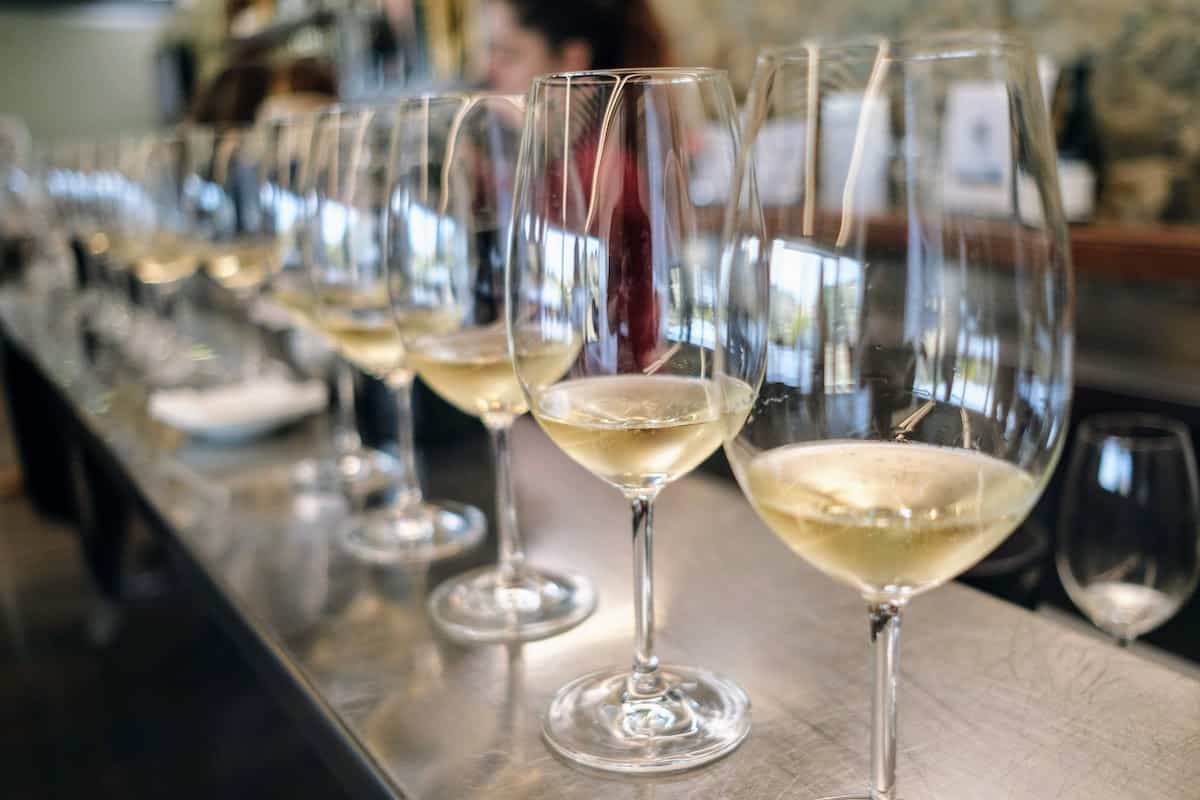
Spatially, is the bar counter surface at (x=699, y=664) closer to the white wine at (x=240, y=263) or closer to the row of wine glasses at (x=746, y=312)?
the row of wine glasses at (x=746, y=312)

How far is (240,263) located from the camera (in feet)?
4.75

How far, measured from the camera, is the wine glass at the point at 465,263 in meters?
0.70

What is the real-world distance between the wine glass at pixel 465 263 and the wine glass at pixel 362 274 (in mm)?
91

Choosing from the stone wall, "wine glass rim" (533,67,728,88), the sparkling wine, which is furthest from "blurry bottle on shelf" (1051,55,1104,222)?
"wine glass rim" (533,67,728,88)

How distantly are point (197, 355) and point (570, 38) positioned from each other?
107 cm

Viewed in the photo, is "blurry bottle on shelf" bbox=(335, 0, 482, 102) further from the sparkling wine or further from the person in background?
the sparkling wine

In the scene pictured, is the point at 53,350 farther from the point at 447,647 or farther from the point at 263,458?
the point at 447,647

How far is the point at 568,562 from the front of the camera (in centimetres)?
81

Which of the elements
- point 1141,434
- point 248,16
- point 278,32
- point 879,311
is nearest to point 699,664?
point 879,311

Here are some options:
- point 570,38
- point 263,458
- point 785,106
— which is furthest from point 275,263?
point 570,38

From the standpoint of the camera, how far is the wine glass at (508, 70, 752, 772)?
1.73ft

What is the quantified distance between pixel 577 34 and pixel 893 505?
2101 mm

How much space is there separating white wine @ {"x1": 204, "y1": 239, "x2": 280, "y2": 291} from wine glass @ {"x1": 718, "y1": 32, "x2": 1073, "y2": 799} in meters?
0.89

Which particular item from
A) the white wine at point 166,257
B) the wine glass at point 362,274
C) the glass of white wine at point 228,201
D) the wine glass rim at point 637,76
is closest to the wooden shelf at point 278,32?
the white wine at point 166,257
